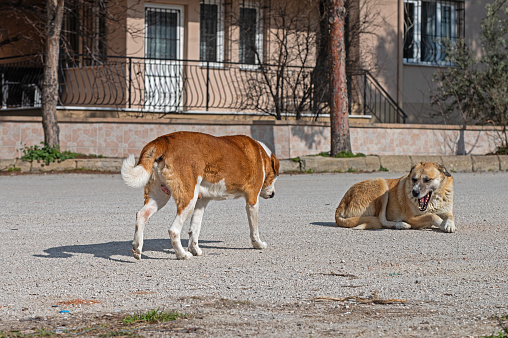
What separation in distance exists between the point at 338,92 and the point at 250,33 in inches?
214

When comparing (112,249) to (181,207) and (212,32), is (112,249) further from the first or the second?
(212,32)

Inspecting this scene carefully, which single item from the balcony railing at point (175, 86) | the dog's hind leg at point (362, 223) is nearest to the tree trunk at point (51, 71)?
the balcony railing at point (175, 86)

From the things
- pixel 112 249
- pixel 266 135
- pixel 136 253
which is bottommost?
pixel 112 249

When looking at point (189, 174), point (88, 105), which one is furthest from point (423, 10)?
point (189, 174)

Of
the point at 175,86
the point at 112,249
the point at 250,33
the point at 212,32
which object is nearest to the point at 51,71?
the point at 175,86

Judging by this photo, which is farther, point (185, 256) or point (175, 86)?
point (175, 86)

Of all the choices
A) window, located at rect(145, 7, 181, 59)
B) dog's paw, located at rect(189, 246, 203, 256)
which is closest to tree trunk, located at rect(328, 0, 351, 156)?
window, located at rect(145, 7, 181, 59)

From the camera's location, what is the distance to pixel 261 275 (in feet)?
20.4

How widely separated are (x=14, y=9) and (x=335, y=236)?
17103 millimetres

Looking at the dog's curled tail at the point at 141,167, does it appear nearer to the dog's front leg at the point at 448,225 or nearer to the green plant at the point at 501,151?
the dog's front leg at the point at 448,225

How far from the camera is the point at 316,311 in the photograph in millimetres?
4930

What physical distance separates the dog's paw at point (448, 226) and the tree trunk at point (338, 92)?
10.1 m

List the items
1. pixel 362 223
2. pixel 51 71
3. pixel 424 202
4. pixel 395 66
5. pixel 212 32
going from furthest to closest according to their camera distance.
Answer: pixel 395 66 → pixel 212 32 → pixel 51 71 → pixel 362 223 → pixel 424 202

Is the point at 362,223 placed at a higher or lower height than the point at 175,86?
lower
